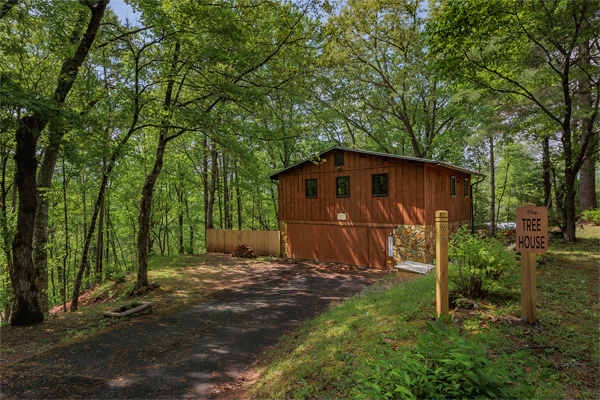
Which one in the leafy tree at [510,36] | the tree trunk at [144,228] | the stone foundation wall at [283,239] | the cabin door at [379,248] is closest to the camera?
the leafy tree at [510,36]

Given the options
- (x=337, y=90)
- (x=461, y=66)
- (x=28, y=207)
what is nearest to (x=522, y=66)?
(x=461, y=66)

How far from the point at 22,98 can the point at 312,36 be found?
7.69m

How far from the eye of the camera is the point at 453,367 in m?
2.24

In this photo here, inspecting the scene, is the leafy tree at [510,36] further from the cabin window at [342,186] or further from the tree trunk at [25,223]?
the tree trunk at [25,223]

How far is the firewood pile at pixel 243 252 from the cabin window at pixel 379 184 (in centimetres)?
774

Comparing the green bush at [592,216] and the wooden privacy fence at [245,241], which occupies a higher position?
the green bush at [592,216]

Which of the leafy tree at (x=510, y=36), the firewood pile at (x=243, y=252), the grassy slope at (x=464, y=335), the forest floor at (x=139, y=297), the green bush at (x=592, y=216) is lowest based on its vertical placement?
the forest floor at (x=139, y=297)

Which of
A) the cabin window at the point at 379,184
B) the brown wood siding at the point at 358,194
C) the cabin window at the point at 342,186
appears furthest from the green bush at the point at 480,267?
the cabin window at the point at 342,186

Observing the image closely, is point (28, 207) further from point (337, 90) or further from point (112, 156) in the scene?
point (337, 90)

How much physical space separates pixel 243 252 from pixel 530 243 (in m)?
14.2

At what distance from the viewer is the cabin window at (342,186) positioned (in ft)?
45.1

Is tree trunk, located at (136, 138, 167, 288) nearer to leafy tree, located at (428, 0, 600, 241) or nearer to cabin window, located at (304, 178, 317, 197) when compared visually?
cabin window, located at (304, 178, 317, 197)

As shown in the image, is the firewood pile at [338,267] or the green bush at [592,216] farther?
the firewood pile at [338,267]

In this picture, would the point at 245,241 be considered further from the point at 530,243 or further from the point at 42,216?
the point at 530,243
